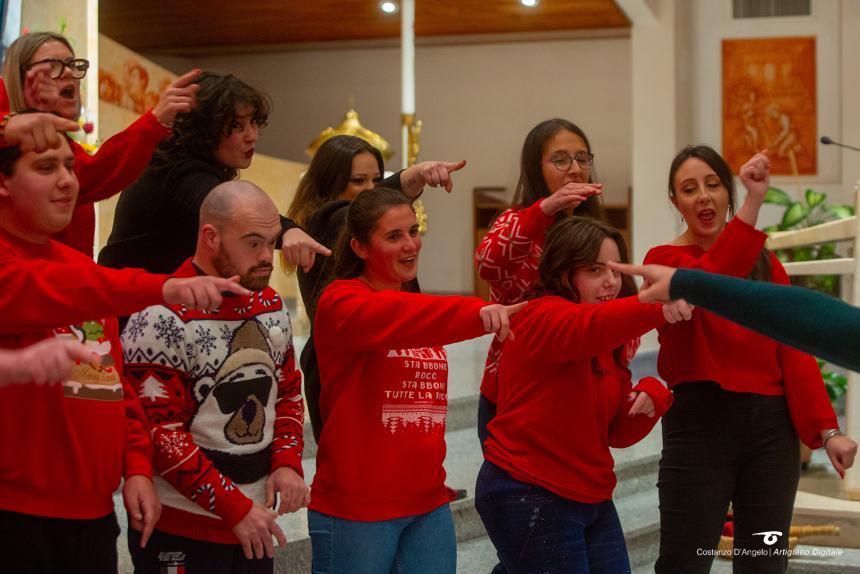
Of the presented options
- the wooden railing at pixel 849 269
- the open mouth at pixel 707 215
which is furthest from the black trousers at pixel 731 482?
the wooden railing at pixel 849 269

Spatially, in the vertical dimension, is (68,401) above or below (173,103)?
below

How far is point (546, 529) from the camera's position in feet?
6.75

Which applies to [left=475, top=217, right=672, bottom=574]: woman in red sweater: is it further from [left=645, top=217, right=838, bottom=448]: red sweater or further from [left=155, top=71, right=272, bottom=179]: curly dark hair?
[left=155, top=71, right=272, bottom=179]: curly dark hair

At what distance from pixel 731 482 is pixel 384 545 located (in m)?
0.86

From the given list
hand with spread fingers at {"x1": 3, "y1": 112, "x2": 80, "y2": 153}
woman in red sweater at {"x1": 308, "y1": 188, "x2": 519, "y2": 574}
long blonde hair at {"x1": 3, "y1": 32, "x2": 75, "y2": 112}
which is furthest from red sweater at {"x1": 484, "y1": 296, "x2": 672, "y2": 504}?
long blonde hair at {"x1": 3, "y1": 32, "x2": 75, "y2": 112}

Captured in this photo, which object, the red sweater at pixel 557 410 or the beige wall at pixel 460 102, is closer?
the red sweater at pixel 557 410

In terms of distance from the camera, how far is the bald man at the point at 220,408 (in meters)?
1.81

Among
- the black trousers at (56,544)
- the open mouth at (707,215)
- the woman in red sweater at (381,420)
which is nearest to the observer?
the black trousers at (56,544)

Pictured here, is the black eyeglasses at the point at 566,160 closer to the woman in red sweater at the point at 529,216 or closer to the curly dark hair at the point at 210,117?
the woman in red sweater at the point at 529,216

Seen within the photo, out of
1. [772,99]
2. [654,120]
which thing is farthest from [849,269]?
[772,99]

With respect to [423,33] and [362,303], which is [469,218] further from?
[362,303]

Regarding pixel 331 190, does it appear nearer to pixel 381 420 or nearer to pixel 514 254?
pixel 514 254

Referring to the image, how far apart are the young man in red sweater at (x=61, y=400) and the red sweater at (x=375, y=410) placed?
1.31 ft

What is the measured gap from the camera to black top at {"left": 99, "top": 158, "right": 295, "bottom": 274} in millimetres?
2191
